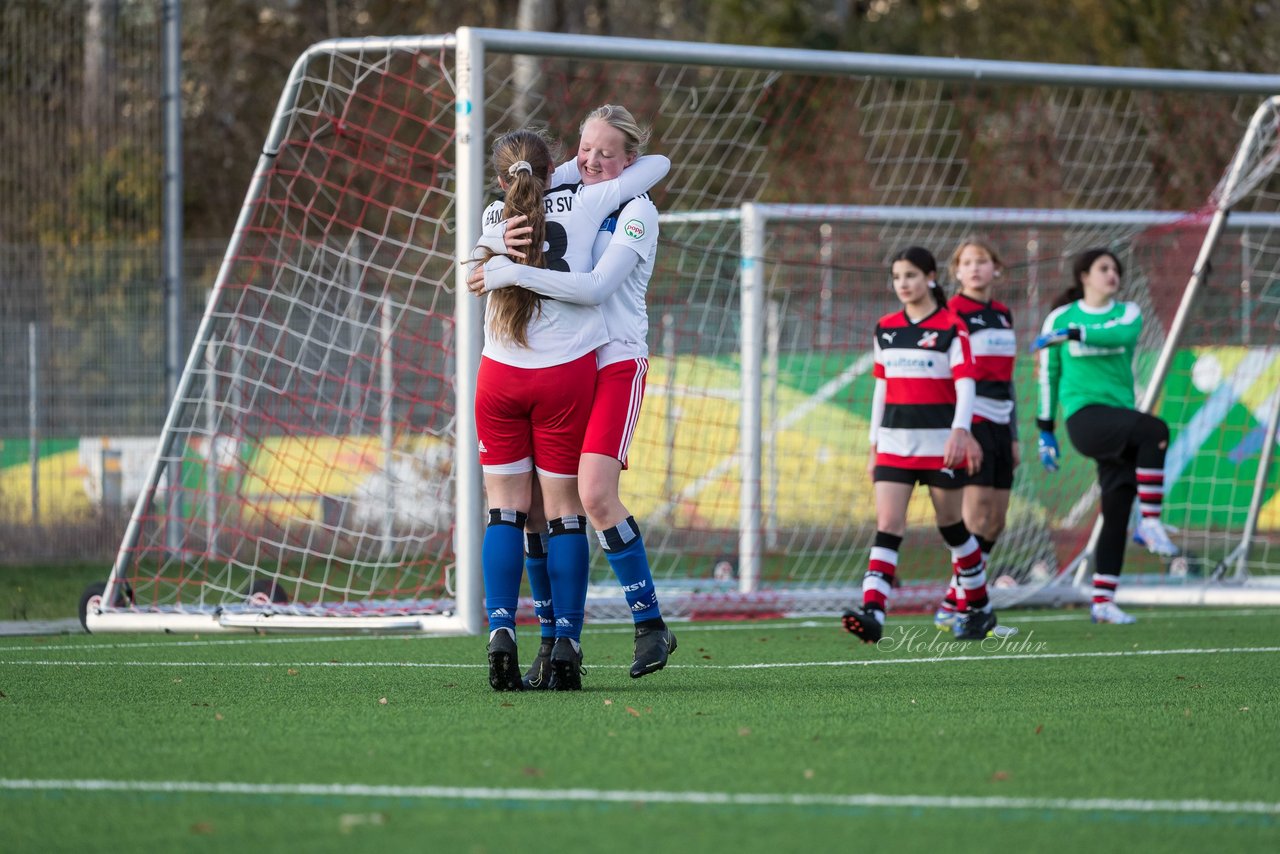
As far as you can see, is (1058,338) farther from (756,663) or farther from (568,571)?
(568,571)

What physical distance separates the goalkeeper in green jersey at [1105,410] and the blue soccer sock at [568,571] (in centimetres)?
371

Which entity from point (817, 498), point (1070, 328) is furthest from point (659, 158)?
point (817, 498)

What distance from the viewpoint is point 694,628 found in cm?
854

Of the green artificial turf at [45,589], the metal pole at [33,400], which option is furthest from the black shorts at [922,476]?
the metal pole at [33,400]

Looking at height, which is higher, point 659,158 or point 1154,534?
point 659,158

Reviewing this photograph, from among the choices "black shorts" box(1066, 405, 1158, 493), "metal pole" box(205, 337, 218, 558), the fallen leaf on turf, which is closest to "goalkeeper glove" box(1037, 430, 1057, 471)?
"black shorts" box(1066, 405, 1158, 493)

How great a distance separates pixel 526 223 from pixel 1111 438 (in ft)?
14.0

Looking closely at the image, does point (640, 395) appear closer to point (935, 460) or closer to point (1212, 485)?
point (935, 460)

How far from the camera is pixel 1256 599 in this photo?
1009 cm

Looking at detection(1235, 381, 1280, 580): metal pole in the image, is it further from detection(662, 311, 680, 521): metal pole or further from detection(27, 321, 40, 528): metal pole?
detection(27, 321, 40, 528): metal pole

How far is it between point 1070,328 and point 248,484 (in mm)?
4873

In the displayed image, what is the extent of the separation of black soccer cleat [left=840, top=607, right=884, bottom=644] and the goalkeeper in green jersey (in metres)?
2.12

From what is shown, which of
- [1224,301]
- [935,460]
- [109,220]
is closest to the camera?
[935,460]

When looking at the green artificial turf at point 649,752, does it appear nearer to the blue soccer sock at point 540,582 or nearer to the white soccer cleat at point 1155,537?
the blue soccer sock at point 540,582
